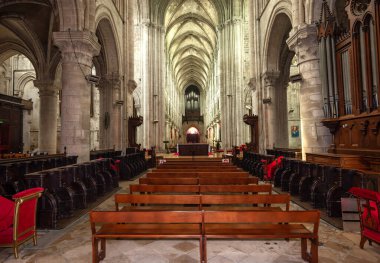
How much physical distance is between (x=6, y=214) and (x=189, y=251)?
97.4 inches

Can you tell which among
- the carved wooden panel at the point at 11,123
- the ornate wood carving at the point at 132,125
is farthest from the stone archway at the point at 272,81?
the carved wooden panel at the point at 11,123

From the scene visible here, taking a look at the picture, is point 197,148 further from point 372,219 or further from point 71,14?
point 372,219

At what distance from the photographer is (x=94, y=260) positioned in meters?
2.81

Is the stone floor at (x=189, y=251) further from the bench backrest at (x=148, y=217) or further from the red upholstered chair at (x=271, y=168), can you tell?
the red upholstered chair at (x=271, y=168)

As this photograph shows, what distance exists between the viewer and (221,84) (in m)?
25.5

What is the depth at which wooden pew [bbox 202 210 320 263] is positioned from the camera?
8.57 ft

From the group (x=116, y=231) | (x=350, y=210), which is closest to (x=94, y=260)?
(x=116, y=231)

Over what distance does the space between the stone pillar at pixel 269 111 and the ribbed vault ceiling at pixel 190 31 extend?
17682mm

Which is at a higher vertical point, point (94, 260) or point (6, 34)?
point (6, 34)

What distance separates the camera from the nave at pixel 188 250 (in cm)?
319

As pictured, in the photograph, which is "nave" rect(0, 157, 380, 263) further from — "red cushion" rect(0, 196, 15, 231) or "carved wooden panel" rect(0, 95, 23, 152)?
"carved wooden panel" rect(0, 95, 23, 152)

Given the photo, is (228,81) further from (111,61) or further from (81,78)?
(81,78)

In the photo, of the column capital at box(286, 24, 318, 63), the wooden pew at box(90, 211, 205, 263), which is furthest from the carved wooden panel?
the column capital at box(286, 24, 318, 63)

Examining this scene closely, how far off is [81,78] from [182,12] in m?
26.6
